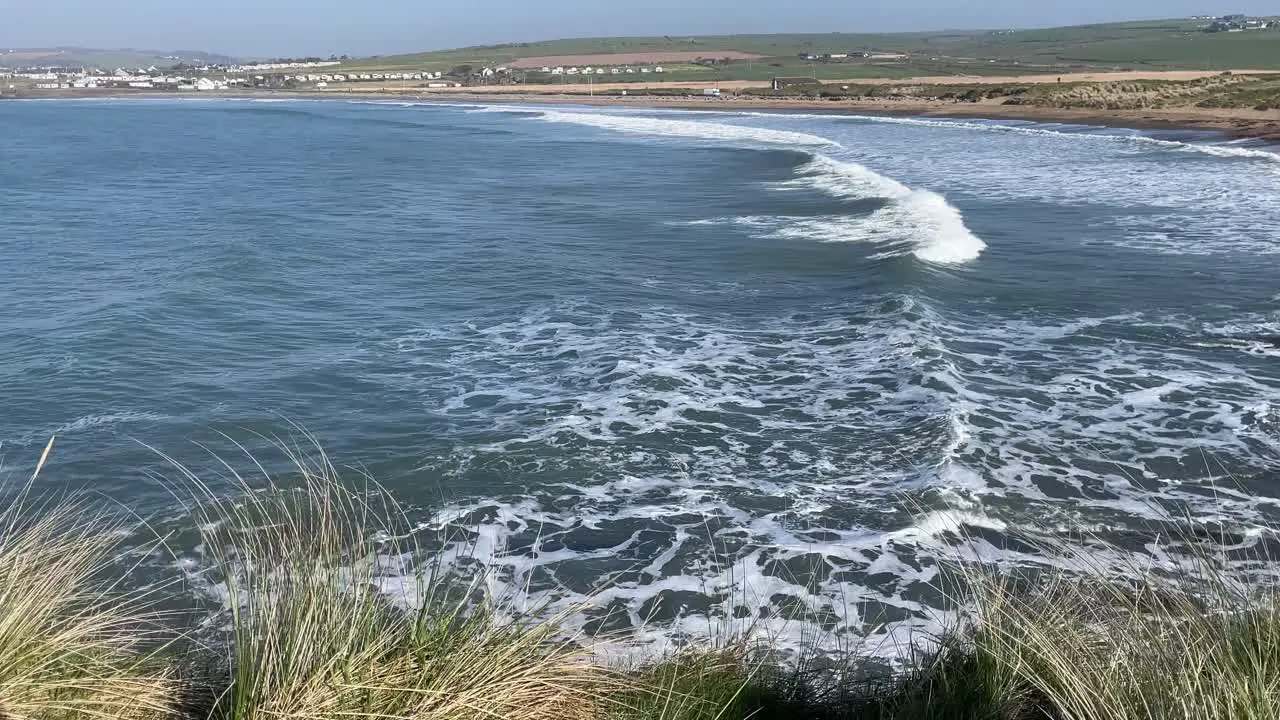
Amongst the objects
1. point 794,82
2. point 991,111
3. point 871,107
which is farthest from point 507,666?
point 794,82

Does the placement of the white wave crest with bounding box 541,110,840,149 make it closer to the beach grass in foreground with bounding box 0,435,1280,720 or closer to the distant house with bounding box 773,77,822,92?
the distant house with bounding box 773,77,822,92

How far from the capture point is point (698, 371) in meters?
12.9

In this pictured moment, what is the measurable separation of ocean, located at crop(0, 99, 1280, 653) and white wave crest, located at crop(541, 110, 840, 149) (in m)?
20.4

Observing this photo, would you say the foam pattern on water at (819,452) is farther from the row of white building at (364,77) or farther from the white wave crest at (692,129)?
the row of white building at (364,77)

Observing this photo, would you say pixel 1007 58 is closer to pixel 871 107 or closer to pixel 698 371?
pixel 871 107

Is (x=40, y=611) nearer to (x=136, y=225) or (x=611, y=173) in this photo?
(x=136, y=225)

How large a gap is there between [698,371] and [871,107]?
67.3 m

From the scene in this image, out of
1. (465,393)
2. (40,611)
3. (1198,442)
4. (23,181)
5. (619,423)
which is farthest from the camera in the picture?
(23,181)

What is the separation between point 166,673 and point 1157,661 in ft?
12.1

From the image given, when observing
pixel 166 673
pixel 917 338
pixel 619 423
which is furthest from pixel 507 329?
pixel 166 673

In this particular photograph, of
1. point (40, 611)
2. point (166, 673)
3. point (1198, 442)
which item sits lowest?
point (1198, 442)

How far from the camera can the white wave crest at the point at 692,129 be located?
1961 inches

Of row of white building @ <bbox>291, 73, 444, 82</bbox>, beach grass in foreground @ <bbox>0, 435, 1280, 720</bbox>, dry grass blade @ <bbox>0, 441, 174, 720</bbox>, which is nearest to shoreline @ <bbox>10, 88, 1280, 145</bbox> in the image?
row of white building @ <bbox>291, 73, 444, 82</bbox>

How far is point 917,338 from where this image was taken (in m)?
13.9
